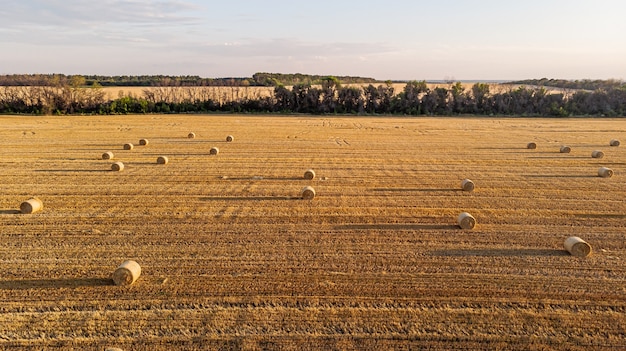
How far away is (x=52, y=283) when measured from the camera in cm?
719

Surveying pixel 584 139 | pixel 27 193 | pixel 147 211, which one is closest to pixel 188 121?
pixel 27 193

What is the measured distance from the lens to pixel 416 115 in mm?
40875

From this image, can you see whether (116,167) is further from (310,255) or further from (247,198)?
(310,255)

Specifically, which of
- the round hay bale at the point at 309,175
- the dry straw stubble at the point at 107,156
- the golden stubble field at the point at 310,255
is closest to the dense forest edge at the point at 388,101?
the dry straw stubble at the point at 107,156

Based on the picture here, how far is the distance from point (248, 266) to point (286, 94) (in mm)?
36034

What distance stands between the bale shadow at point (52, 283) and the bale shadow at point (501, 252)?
6.53 metres

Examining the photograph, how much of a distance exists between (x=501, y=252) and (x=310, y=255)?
4.06 meters

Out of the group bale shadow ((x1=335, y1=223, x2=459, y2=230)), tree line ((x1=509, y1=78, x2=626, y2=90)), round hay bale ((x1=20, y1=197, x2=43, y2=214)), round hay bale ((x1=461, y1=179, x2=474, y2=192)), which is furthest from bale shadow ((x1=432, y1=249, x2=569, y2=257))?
tree line ((x1=509, y1=78, x2=626, y2=90))

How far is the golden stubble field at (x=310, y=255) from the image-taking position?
19.8 ft

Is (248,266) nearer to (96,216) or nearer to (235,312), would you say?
(235,312)

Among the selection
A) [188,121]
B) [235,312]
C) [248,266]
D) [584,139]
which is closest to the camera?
[235,312]

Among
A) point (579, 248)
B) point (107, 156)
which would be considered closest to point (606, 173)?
point (579, 248)

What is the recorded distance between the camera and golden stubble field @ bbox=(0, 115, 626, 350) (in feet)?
19.8

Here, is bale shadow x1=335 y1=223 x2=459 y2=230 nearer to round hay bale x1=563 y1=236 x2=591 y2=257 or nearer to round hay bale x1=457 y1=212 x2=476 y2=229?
round hay bale x1=457 y1=212 x2=476 y2=229
